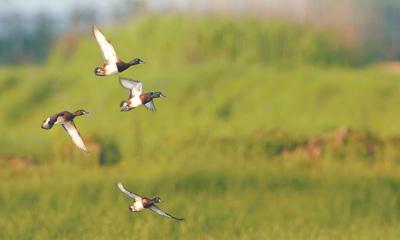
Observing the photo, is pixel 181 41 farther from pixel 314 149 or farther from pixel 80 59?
pixel 314 149

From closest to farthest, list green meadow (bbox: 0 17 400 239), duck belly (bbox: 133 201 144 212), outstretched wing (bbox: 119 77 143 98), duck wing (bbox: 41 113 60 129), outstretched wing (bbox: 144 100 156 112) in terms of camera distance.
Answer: duck wing (bbox: 41 113 60 129) < outstretched wing (bbox: 119 77 143 98) < outstretched wing (bbox: 144 100 156 112) < duck belly (bbox: 133 201 144 212) < green meadow (bbox: 0 17 400 239)

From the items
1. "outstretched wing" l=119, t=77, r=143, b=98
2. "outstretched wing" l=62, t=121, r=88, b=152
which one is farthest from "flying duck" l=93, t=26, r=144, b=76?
"outstretched wing" l=62, t=121, r=88, b=152

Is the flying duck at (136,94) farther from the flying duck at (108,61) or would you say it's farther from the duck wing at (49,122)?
the duck wing at (49,122)

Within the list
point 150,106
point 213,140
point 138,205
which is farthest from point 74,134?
point 213,140

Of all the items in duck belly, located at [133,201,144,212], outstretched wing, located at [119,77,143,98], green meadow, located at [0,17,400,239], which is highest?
outstretched wing, located at [119,77,143,98]

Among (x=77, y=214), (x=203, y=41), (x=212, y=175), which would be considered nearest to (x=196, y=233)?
(x=77, y=214)

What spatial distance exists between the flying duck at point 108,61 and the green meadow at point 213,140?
445cm

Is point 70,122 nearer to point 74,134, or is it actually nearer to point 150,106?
point 74,134

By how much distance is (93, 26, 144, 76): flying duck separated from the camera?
564cm

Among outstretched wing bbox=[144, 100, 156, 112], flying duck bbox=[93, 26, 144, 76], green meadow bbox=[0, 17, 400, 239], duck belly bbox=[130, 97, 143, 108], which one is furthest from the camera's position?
green meadow bbox=[0, 17, 400, 239]

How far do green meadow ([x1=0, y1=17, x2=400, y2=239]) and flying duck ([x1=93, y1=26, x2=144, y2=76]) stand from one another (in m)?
4.45

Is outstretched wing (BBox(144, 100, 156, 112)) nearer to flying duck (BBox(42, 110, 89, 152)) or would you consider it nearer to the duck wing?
flying duck (BBox(42, 110, 89, 152))

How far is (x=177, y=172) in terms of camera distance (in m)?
14.1

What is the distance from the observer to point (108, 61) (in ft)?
19.1
